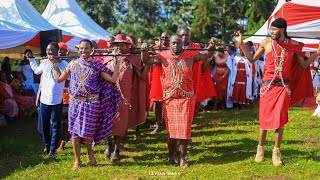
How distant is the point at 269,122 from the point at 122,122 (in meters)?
1.99

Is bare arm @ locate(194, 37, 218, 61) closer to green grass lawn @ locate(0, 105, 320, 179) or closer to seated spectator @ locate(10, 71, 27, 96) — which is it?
green grass lawn @ locate(0, 105, 320, 179)

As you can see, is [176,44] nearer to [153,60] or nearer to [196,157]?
[153,60]

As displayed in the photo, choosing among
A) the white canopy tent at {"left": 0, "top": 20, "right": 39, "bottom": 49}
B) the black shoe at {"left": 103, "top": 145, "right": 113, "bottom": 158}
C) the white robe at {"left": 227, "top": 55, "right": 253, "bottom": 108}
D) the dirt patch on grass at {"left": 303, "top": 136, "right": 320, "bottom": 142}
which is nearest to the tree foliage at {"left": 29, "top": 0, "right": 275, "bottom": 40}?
the white robe at {"left": 227, "top": 55, "right": 253, "bottom": 108}

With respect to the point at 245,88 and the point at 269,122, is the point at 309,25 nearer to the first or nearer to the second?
the point at 245,88

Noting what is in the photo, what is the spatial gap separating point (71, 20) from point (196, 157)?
1057cm

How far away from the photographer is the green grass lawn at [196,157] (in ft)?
16.0

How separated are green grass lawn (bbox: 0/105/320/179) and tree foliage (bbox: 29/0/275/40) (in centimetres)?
2149

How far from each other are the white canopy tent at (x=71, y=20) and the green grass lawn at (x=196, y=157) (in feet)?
21.1

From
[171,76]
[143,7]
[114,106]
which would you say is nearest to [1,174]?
[114,106]

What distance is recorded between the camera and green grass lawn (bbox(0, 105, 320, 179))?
4.88m

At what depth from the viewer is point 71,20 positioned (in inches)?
585

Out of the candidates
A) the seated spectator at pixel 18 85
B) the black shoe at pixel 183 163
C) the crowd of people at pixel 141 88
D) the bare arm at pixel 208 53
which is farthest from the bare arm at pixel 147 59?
the seated spectator at pixel 18 85

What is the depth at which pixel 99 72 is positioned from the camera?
200 inches

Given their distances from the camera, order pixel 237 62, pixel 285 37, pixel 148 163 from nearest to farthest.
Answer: pixel 285 37
pixel 148 163
pixel 237 62
